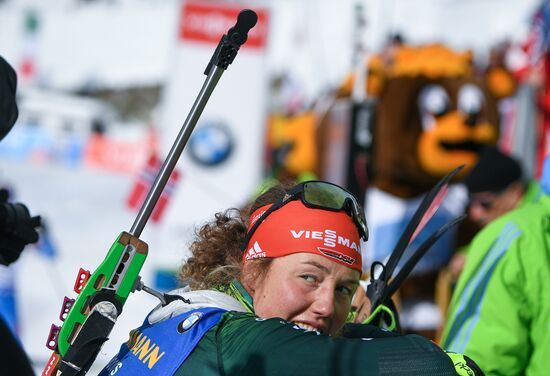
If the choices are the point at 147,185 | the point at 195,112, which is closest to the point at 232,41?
the point at 195,112

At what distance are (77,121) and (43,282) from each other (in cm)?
2004

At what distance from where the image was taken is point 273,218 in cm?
200

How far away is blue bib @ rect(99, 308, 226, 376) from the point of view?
173 cm

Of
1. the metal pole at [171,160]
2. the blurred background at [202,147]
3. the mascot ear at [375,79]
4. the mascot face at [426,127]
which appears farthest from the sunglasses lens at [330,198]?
the mascot ear at [375,79]

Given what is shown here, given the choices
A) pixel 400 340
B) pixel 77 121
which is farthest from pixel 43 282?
pixel 77 121

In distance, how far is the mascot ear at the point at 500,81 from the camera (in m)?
8.12

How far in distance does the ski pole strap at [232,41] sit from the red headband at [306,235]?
338mm

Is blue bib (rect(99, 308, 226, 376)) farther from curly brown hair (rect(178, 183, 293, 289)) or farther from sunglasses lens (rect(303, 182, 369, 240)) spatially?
sunglasses lens (rect(303, 182, 369, 240))

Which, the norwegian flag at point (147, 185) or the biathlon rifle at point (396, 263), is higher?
the biathlon rifle at point (396, 263)

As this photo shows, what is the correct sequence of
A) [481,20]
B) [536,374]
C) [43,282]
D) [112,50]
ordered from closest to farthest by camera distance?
[536,374]
[43,282]
[481,20]
[112,50]

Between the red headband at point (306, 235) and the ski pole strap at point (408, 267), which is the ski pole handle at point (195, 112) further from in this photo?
the ski pole strap at point (408, 267)

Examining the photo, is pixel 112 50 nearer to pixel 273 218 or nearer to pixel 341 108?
pixel 341 108

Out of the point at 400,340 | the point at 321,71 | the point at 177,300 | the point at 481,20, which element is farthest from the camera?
the point at 321,71

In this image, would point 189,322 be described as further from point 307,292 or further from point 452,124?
point 452,124
